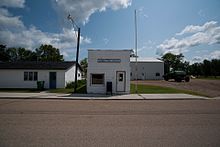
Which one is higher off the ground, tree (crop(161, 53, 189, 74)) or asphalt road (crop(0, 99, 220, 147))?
tree (crop(161, 53, 189, 74))

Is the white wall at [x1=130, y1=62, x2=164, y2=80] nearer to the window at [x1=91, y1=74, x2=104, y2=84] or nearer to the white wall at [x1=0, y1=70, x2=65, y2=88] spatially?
the white wall at [x1=0, y1=70, x2=65, y2=88]

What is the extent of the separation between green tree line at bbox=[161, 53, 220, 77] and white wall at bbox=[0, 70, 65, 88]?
7135cm

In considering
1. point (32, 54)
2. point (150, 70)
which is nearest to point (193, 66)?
point (150, 70)

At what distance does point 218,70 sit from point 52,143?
101 meters

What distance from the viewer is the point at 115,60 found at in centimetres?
2059

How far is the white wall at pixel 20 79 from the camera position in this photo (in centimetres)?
2577

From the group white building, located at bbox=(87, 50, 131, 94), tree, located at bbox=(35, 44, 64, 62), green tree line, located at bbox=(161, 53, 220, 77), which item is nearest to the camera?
white building, located at bbox=(87, 50, 131, 94)

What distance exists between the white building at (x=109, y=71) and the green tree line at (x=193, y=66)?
2843 inches

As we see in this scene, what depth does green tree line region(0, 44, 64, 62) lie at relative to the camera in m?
75.2

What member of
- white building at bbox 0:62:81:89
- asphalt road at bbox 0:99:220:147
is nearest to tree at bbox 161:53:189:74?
white building at bbox 0:62:81:89

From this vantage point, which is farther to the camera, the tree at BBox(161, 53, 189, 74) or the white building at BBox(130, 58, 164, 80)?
the tree at BBox(161, 53, 189, 74)

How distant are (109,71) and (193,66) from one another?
101 meters

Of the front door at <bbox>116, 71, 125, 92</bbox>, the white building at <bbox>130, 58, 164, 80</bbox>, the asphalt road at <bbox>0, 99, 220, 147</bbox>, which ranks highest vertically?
the white building at <bbox>130, 58, 164, 80</bbox>

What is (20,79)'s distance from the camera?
26094 millimetres
